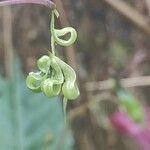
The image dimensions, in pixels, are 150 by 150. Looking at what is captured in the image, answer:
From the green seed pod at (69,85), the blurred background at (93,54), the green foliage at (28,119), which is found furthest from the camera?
the blurred background at (93,54)

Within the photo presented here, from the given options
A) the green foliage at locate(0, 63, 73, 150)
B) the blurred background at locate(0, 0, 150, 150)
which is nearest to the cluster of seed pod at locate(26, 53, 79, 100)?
the green foliage at locate(0, 63, 73, 150)

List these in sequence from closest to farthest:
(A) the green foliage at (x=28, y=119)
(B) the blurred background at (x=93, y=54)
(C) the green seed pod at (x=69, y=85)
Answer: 1. (C) the green seed pod at (x=69, y=85)
2. (A) the green foliage at (x=28, y=119)
3. (B) the blurred background at (x=93, y=54)

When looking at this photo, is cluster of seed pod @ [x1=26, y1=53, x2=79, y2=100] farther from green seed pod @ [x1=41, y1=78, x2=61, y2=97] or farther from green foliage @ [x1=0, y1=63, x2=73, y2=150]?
green foliage @ [x1=0, y1=63, x2=73, y2=150]

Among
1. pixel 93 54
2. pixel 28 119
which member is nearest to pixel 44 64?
pixel 28 119

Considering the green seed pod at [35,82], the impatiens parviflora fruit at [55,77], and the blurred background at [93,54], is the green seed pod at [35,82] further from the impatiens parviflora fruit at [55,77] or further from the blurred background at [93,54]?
the blurred background at [93,54]

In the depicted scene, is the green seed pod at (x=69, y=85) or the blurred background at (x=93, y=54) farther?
the blurred background at (x=93, y=54)

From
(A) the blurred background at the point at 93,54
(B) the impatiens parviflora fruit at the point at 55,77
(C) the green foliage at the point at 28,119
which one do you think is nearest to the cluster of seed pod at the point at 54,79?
(B) the impatiens parviflora fruit at the point at 55,77

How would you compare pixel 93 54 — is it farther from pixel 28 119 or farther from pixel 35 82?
pixel 35 82
